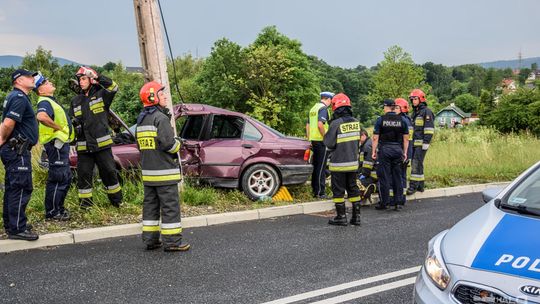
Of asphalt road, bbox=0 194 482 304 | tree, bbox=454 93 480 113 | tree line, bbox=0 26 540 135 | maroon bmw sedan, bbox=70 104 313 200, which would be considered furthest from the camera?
tree, bbox=454 93 480 113

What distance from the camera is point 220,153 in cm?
850

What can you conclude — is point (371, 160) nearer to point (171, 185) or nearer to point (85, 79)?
point (171, 185)

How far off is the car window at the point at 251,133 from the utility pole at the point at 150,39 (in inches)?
68.2

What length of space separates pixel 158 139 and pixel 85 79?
1.99 m

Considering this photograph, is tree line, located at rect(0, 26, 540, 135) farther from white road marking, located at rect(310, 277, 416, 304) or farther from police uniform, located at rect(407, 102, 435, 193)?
white road marking, located at rect(310, 277, 416, 304)

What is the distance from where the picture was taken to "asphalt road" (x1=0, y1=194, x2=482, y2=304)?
4.47 meters

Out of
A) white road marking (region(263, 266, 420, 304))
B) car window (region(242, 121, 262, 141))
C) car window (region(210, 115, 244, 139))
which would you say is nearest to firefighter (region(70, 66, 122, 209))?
car window (region(210, 115, 244, 139))

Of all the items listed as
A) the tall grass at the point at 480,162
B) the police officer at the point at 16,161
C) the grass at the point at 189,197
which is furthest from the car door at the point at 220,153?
the tall grass at the point at 480,162

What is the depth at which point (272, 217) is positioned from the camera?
8.04 meters

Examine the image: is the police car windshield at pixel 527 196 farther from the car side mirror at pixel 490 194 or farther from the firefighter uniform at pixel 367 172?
the firefighter uniform at pixel 367 172

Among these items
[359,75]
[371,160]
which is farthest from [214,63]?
[359,75]

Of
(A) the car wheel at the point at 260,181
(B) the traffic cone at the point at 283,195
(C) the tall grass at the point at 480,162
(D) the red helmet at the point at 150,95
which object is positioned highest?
(D) the red helmet at the point at 150,95

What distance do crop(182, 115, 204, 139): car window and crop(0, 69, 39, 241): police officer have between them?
309 cm

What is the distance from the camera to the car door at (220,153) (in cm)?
850
